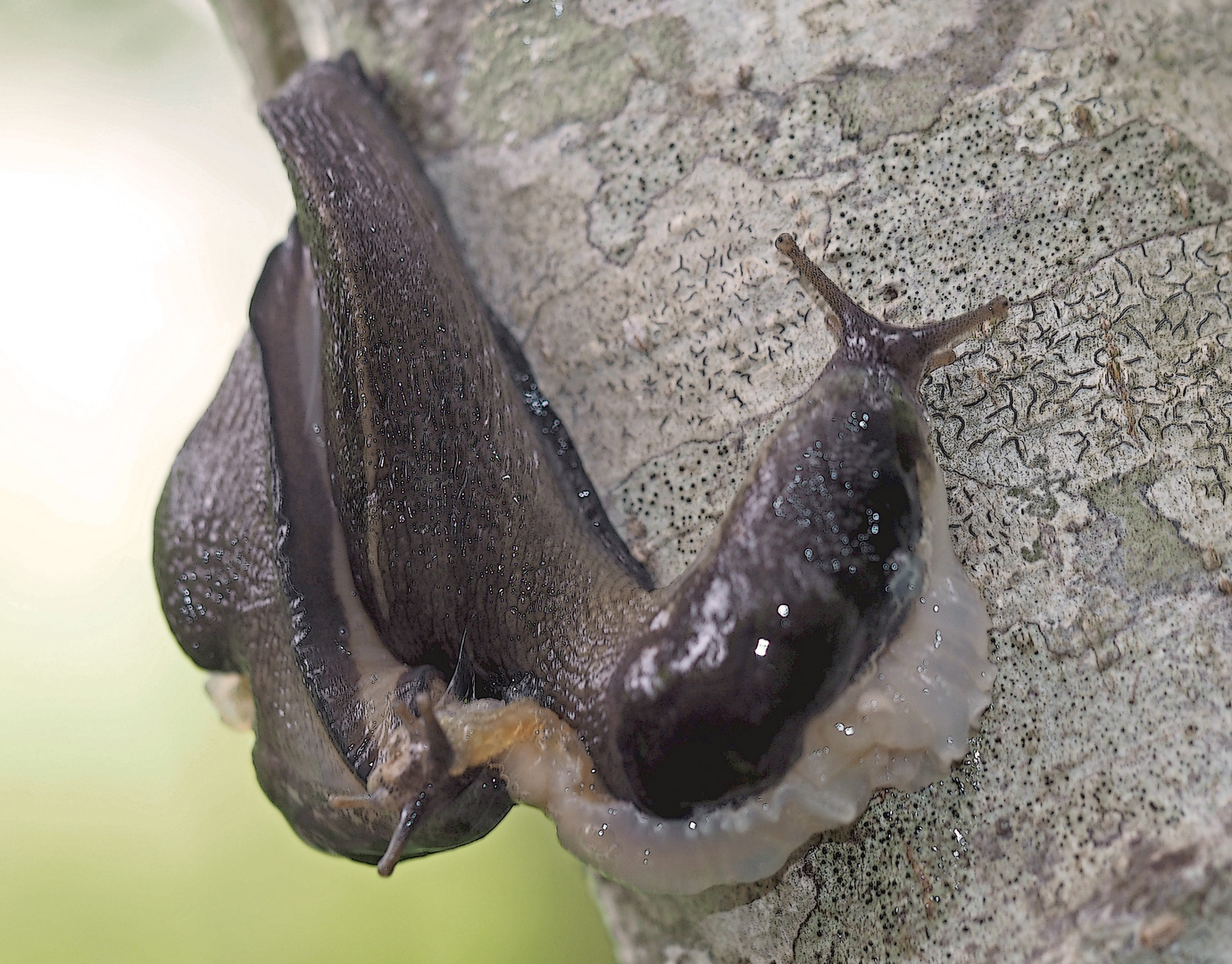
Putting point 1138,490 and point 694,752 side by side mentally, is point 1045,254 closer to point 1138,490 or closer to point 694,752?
point 1138,490

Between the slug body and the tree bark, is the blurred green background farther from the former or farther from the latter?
the tree bark

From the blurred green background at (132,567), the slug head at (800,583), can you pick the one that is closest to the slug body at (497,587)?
the slug head at (800,583)

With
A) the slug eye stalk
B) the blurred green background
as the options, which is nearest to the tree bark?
the slug eye stalk

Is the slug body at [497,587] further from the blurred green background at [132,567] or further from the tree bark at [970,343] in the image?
the blurred green background at [132,567]

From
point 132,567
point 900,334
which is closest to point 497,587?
point 900,334

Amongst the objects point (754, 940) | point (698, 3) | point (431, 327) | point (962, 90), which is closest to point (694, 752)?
point (754, 940)

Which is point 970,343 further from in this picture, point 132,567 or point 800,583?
point 132,567
